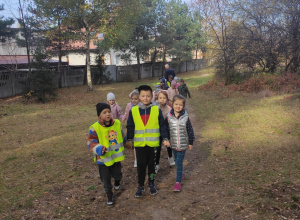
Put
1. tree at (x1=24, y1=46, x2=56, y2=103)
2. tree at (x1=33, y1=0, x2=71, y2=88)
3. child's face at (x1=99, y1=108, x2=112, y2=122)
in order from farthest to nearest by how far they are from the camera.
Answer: tree at (x1=33, y1=0, x2=71, y2=88) < tree at (x1=24, y1=46, x2=56, y2=103) < child's face at (x1=99, y1=108, x2=112, y2=122)

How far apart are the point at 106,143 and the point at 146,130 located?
69cm

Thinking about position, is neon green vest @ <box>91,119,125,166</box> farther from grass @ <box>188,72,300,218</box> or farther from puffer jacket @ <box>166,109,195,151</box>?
grass @ <box>188,72,300,218</box>

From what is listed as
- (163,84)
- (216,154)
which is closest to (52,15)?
(163,84)

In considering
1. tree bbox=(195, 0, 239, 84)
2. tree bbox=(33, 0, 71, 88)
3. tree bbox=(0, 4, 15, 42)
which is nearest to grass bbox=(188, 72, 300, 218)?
tree bbox=(195, 0, 239, 84)

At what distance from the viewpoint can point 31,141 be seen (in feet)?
28.9

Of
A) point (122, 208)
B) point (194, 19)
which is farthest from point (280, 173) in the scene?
point (194, 19)

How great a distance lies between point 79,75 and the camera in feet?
89.8

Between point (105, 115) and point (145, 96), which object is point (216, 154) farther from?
point (105, 115)

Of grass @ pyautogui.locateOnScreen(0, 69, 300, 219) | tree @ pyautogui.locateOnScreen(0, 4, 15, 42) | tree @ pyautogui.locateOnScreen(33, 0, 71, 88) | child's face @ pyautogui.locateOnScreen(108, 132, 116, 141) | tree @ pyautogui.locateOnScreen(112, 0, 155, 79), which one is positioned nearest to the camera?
child's face @ pyautogui.locateOnScreen(108, 132, 116, 141)

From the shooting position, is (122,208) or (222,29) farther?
(222,29)

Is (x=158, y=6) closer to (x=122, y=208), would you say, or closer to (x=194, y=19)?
(x=194, y=19)

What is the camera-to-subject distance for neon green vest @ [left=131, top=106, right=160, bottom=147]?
4238 mm

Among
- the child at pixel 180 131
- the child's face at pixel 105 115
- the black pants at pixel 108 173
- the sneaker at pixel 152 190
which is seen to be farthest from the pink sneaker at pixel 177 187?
the child's face at pixel 105 115

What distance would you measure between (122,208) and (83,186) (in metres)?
1.26
